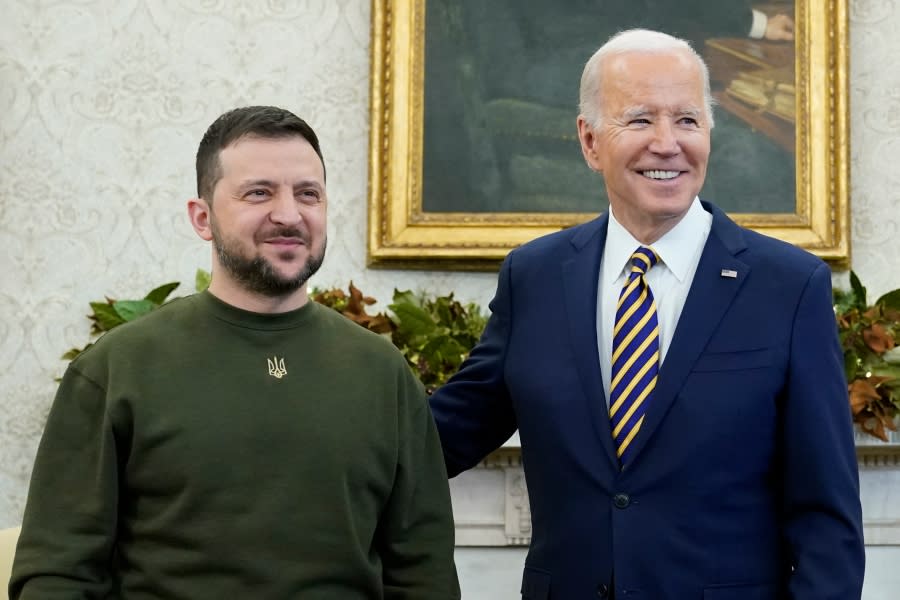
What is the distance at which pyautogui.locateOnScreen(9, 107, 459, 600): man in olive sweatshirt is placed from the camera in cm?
163

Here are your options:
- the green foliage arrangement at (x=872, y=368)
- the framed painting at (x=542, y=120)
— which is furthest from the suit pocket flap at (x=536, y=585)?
the framed painting at (x=542, y=120)

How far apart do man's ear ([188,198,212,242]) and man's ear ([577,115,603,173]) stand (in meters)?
0.75

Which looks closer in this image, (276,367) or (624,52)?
(276,367)

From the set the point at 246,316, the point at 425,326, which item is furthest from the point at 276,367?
the point at 425,326

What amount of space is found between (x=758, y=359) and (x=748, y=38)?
87.7 inches

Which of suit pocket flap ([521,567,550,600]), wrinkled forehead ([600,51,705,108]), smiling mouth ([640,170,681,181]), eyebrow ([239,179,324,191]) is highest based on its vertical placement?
wrinkled forehead ([600,51,705,108])

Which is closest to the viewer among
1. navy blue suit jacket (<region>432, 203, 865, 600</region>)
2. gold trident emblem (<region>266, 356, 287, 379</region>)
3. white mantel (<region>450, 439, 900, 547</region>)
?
gold trident emblem (<region>266, 356, 287, 379</region>)

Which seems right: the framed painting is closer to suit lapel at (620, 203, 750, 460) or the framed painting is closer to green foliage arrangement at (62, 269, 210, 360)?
green foliage arrangement at (62, 269, 210, 360)

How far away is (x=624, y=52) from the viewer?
2027mm

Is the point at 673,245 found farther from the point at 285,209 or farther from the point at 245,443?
the point at 245,443

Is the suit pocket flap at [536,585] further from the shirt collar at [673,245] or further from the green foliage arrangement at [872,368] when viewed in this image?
the green foliage arrangement at [872,368]

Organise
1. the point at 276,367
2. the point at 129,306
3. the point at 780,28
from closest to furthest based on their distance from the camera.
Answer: the point at 276,367 < the point at 129,306 < the point at 780,28

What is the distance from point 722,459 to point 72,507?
1.08 m

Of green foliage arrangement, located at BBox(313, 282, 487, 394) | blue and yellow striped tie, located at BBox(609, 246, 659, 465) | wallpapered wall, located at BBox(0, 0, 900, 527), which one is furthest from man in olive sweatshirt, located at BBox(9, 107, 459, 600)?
wallpapered wall, located at BBox(0, 0, 900, 527)
